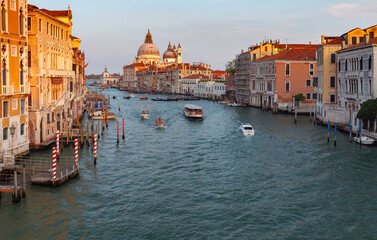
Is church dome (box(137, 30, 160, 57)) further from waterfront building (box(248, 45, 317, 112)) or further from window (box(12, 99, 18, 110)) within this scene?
window (box(12, 99, 18, 110))

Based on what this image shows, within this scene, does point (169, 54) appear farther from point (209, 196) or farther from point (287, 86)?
point (209, 196)

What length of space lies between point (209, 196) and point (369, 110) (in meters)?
16.3

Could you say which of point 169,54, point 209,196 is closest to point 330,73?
point 209,196

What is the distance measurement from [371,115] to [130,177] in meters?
17.5

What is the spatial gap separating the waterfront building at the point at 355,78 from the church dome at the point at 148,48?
513 feet

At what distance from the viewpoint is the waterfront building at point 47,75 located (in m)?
26.1

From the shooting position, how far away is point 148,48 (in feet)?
625

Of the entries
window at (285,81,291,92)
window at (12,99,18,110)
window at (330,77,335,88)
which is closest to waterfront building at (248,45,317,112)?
window at (285,81,291,92)

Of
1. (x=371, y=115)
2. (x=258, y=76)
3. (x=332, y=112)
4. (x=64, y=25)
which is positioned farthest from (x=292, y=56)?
(x=64, y=25)

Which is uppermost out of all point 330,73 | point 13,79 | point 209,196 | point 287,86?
point 330,73

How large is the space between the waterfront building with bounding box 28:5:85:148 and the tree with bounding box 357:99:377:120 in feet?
71.4

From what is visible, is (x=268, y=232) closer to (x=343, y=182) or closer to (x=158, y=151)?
(x=343, y=182)

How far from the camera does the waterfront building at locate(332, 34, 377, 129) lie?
103ft

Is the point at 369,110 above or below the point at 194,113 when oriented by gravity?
above
